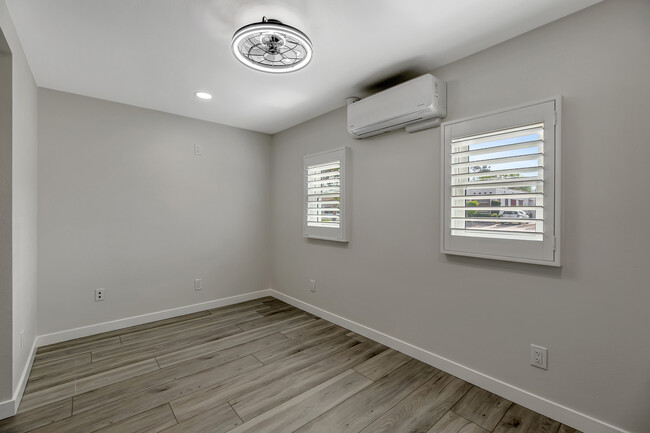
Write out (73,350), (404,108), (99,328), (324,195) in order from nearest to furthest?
(404,108), (73,350), (99,328), (324,195)

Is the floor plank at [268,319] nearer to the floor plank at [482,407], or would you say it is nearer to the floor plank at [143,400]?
the floor plank at [143,400]

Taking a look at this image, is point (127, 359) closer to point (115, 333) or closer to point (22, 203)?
point (115, 333)

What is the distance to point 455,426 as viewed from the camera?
1756mm

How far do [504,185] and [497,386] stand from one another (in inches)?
52.6

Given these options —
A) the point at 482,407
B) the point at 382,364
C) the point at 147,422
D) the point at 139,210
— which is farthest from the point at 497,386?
the point at 139,210

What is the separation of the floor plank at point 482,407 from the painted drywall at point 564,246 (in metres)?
0.16

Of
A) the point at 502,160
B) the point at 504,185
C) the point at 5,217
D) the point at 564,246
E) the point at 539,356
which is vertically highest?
the point at 502,160

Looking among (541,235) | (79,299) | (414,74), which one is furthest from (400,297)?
(79,299)

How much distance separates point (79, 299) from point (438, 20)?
3804 mm

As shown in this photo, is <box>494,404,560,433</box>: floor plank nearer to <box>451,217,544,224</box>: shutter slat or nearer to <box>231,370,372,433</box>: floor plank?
<box>231,370,372,433</box>: floor plank

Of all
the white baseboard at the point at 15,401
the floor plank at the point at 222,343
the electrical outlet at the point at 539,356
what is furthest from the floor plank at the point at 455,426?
the white baseboard at the point at 15,401

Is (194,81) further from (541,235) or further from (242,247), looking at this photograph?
(541,235)

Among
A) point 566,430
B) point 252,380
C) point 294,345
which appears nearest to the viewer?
point 566,430

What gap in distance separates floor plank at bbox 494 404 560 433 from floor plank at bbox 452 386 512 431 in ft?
0.11
